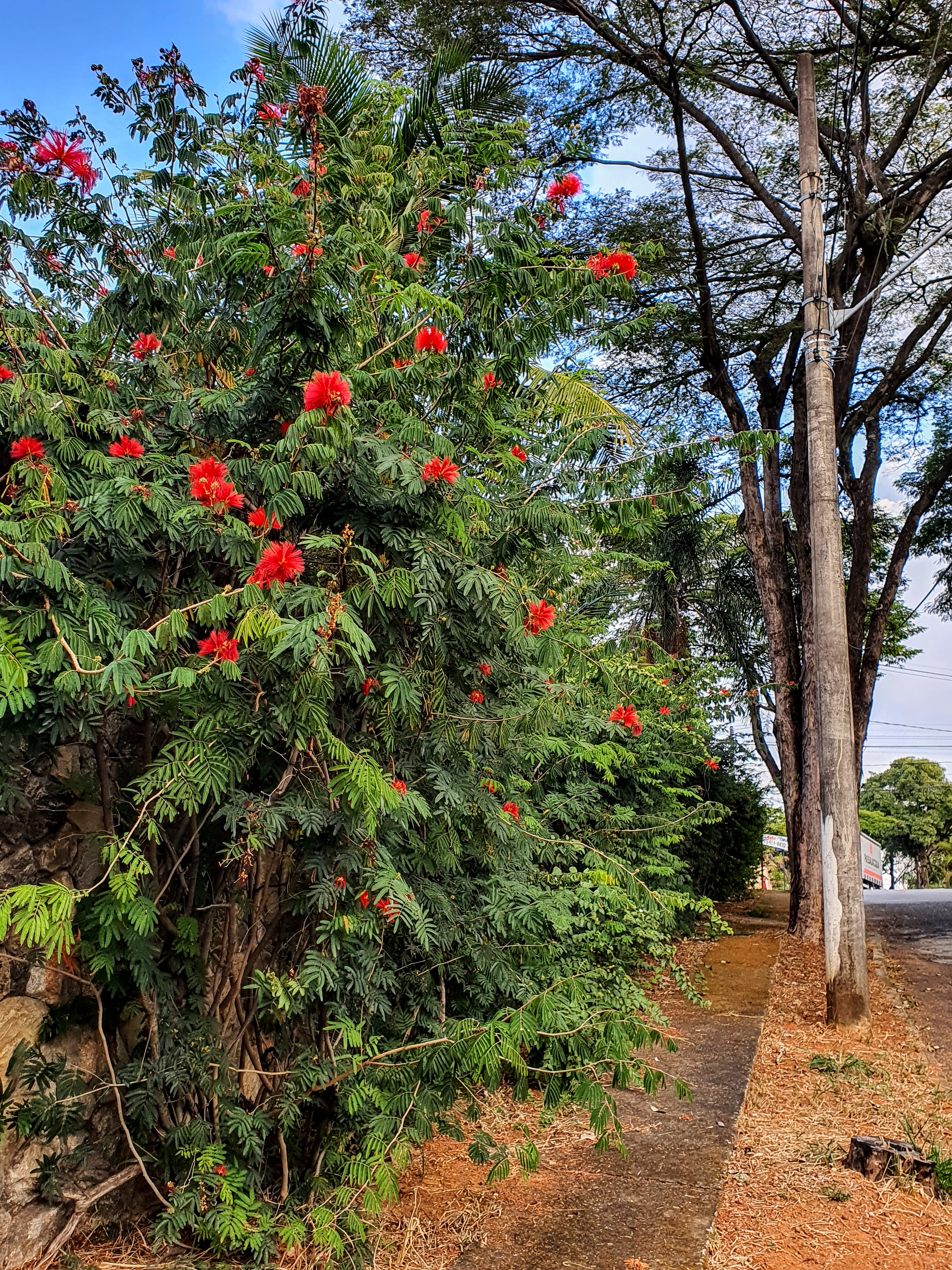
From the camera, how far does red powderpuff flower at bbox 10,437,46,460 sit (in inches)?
94.3

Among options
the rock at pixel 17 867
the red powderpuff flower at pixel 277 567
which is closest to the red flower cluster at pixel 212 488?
the red powderpuff flower at pixel 277 567

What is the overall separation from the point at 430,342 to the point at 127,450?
0.93m

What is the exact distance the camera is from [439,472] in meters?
2.47

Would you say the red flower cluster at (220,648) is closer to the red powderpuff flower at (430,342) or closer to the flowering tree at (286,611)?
the flowering tree at (286,611)

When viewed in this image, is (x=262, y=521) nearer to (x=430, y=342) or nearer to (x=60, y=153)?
(x=430, y=342)

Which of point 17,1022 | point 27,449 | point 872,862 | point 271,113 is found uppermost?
point 271,113

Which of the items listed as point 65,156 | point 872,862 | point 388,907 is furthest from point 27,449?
point 872,862

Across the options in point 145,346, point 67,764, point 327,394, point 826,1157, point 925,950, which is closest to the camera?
point 327,394

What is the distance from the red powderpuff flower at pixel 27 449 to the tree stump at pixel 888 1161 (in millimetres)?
4130

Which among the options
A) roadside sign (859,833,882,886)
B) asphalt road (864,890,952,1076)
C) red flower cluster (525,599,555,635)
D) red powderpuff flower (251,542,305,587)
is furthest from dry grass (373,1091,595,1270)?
roadside sign (859,833,882,886)

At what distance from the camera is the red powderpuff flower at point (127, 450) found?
8.33ft

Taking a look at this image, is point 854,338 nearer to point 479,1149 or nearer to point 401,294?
point 401,294

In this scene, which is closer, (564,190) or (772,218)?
(564,190)

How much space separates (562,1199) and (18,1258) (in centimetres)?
195
